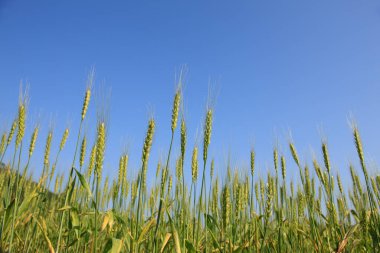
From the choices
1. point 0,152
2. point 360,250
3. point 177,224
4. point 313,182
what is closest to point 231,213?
point 177,224

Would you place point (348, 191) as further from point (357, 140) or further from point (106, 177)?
point (106, 177)

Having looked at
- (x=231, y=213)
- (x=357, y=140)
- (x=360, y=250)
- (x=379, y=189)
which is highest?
(x=357, y=140)

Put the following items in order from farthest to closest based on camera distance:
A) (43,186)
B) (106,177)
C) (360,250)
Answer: (106,177), (43,186), (360,250)

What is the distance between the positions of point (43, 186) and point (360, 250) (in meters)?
4.33

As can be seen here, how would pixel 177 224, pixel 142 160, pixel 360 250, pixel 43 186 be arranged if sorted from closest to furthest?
pixel 142 160
pixel 177 224
pixel 360 250
pixel 43 186

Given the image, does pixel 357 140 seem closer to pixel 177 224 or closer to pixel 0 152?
pixel 177 224

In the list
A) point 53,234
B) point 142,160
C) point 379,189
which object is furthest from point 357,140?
point 53,234

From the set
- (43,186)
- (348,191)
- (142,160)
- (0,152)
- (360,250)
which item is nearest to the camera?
(142,160)

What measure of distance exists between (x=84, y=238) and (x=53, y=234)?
3.77ft

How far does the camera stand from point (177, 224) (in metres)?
3.21

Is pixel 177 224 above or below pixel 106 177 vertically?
below

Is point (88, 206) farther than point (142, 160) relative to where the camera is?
Yes

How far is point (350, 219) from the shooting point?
177 inches

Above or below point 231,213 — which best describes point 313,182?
above
